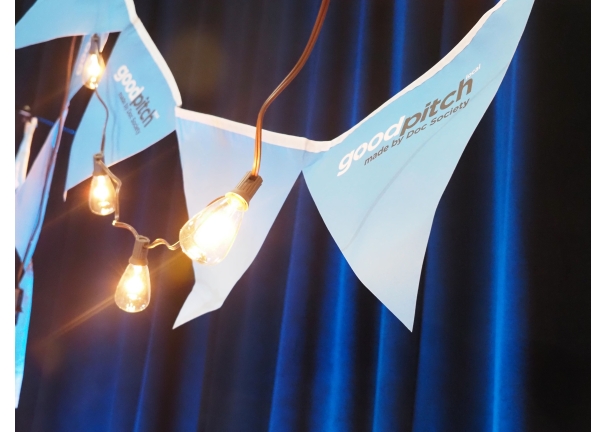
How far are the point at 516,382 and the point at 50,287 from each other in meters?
1.64

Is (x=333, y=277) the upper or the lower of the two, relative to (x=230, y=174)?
lower

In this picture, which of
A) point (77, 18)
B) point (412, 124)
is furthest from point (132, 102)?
point (412, 124)

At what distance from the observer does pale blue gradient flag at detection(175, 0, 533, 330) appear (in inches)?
30.6

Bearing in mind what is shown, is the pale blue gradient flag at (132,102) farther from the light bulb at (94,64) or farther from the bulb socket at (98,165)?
the bulb socket at (98,165)

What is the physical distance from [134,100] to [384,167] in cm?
78

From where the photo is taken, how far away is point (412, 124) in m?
0.86

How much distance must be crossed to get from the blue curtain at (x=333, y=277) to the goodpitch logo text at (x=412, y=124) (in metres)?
0.23

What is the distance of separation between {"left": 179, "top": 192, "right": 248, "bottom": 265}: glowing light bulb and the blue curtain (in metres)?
0.31

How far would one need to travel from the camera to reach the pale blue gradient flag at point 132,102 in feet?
4.01

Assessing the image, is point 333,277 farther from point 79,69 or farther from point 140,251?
point 79,69

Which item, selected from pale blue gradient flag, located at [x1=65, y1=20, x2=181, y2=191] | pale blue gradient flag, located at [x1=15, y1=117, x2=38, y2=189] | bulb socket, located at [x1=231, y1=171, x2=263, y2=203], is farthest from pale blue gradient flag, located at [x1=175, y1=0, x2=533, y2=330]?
pale blue gradient flag, located at [x1=15, y1=117, x2=38, y2=189]

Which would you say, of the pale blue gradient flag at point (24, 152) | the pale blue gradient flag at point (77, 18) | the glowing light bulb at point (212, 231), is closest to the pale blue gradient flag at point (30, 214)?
the pale blue gradient flag at point (24, 152)
